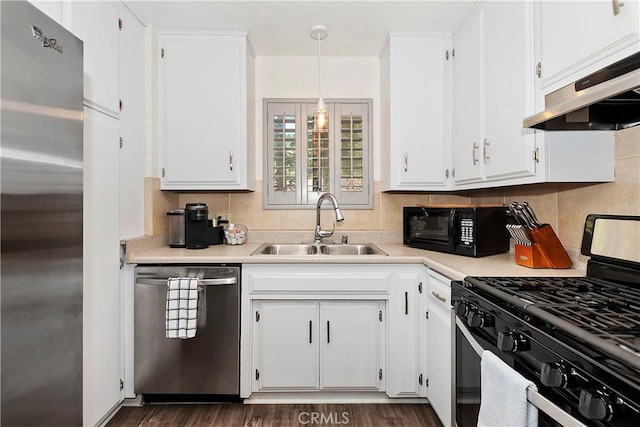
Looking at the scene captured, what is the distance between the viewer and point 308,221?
112 inches

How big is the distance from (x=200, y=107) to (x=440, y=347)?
6.69ft

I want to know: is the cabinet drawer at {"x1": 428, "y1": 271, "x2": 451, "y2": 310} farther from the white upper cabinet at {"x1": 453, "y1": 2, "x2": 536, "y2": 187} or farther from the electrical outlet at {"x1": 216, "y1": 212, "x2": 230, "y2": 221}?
the electrical outlet at {"x1": 216, "y1": 212, "x2": 230, "y2": 221}

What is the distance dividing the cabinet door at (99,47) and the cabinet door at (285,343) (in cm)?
136

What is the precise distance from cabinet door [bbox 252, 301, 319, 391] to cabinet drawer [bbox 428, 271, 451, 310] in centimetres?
64

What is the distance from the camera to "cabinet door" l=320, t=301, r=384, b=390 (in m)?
2.11

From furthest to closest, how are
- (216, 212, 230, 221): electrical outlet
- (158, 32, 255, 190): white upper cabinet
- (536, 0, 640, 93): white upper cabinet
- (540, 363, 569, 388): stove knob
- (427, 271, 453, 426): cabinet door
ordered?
(216, 212, 230, 221): electrical outlet
(158, 32, 255, 190): white upper cabinet
(427, 271, 453, 426): cabinet door
(536, 0, 640, 93): white upper cabinet
(540, 363, 569, 388): stove knob

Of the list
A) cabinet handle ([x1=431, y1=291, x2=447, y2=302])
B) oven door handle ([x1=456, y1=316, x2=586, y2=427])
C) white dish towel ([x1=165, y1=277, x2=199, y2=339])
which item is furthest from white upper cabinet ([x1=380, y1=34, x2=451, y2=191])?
oven door handle ([x1=456, y1=316, x2=586, y2=427])

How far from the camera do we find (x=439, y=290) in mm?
1867

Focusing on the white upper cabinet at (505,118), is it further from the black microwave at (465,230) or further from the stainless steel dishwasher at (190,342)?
the stainless steel dishwasher at (190,342)

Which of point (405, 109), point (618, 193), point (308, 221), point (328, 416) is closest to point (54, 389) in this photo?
point (328, 416)

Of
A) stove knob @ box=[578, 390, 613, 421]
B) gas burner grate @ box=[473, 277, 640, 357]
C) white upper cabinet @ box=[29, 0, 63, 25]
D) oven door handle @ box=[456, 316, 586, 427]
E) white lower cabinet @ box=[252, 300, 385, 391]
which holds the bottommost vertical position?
white lower cabinet @ box=[252, 300, 385, 391]

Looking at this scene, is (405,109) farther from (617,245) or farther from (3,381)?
(3,381)

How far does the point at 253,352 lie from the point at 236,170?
45.3 inches

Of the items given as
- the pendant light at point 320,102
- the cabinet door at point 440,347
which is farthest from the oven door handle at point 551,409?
the pendant light at point 320,102
